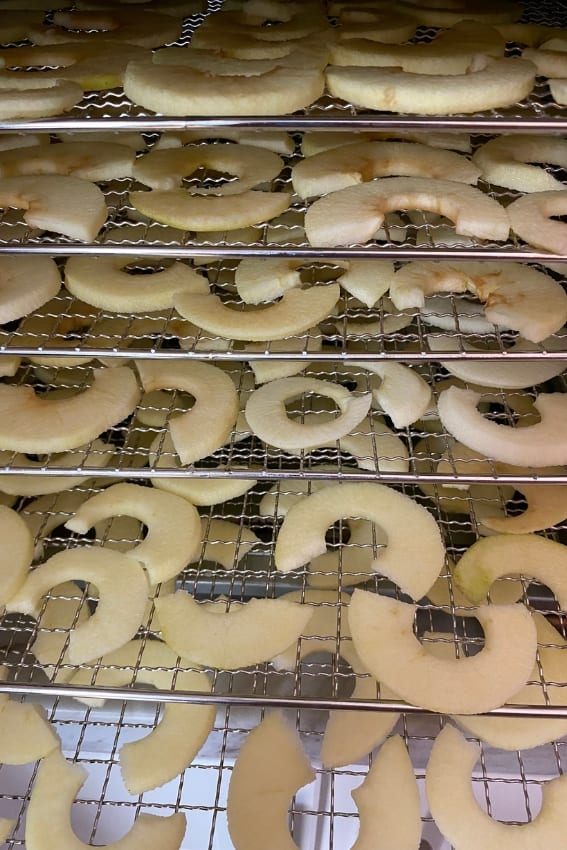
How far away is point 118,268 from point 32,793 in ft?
2.50

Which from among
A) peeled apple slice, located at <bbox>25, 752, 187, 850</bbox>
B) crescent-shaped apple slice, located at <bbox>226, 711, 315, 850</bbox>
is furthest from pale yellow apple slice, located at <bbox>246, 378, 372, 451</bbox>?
peeled apple slice, located at <bbox>25, 752, 187, 850</bbox>

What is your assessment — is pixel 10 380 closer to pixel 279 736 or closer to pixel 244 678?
pixel 244 678

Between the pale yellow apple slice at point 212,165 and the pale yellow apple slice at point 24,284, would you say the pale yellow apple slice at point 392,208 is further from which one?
the pale yellow apple slice at point 24,284

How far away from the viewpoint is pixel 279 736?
91 cm

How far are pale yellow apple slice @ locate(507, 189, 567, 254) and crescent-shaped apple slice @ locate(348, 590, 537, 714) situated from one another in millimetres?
460

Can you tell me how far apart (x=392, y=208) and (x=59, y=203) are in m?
0.45

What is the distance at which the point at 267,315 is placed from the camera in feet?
3.38

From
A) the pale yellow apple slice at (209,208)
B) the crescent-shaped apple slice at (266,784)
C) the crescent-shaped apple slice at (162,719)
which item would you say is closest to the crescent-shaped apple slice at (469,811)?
the crescent-shaped apple slice at (266,784)

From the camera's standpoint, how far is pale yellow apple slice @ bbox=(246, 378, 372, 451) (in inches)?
41.1

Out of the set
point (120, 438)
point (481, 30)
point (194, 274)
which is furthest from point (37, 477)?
point (481, 30)

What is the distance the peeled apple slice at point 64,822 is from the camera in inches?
32.4

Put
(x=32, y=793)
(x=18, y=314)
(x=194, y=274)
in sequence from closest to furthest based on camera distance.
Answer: (x=32, y=793)
(x=18, y=314)
(x=194, y=274)

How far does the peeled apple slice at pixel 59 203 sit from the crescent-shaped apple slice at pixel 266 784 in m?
0.70

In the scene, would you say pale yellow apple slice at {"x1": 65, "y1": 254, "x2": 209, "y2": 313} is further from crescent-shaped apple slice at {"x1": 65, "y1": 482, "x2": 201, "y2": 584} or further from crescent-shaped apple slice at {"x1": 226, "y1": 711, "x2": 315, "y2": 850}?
crescent-shaped apple slice at {"x1": 226, "y1": 711, "x2": 315, "y2": 850}
